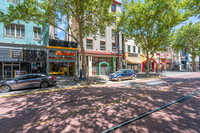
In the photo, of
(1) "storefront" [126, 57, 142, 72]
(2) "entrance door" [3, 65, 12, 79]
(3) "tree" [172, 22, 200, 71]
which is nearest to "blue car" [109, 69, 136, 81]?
(1) "storefront" [126, 57, 142, 72]

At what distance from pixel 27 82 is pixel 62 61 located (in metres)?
7.54

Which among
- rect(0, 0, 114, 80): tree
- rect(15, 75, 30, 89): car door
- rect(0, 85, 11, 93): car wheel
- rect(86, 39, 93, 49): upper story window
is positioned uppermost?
rect(0, 0, 114, 80): tree

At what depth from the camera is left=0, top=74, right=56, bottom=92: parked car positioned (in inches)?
312

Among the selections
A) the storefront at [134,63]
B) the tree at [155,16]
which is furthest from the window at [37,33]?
the storefront at [134,63]

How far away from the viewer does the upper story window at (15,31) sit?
12643mm

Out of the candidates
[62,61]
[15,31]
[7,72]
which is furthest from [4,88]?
[15,31]

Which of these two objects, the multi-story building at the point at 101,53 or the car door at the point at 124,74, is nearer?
the car door at the point at 124,74

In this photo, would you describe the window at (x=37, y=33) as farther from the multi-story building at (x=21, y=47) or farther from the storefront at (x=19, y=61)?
the storefront at (x=19, y=61)

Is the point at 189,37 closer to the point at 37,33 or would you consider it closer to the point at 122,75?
the point at 122,75

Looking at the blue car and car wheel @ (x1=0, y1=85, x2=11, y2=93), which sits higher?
the blue car

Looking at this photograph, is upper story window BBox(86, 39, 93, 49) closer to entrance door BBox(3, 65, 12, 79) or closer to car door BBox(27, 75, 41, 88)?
car door BBox(27, 75, 41, 88)

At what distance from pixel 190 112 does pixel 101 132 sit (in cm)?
422

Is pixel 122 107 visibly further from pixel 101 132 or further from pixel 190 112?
pixel 190 112

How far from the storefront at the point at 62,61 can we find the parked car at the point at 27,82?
583 centimetres
